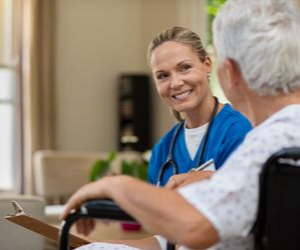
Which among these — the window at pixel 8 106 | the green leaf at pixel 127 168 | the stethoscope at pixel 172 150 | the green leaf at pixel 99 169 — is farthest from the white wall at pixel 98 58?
the stethoscope at pixel 172 150

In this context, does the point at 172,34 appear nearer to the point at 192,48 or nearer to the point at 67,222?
the point at 192,48

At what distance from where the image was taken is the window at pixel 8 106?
258 inches

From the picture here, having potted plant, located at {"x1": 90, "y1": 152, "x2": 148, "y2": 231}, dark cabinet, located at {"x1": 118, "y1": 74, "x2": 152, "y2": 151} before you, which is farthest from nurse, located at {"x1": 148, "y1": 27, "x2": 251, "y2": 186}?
dark cabinet, located at {"x1": 118, "y1": 74, "x2": 152, "y2": 151}

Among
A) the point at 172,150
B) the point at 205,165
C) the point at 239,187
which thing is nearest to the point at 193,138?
the point at 172,150

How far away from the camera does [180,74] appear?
86.1 inches

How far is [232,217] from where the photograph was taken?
1.19m

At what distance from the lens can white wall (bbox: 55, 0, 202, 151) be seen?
705cm

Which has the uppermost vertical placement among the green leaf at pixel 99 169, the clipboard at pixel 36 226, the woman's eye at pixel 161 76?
the woman's eye at pixel 161 76

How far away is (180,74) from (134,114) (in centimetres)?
502

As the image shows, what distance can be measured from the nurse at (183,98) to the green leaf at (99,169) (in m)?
3.28

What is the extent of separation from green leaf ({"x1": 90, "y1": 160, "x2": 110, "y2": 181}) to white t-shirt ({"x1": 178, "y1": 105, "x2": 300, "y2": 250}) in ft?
13.8

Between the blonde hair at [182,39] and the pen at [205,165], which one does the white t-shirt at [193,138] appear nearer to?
the pen at [205,165]

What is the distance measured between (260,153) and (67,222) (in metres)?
0.45

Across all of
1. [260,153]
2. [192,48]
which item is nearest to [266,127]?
[260,153]
